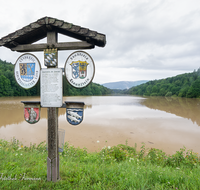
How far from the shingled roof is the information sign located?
0.85 metres

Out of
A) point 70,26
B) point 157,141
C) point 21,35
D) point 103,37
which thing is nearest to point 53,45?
point 70,26

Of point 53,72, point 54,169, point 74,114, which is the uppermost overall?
point 53,72

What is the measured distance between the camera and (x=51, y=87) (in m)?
2.66

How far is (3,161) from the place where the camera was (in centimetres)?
328

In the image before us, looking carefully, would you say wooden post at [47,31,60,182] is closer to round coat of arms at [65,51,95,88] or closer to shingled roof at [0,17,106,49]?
shingled roof at [0,17,106,49]

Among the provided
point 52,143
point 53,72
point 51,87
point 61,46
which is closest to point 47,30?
point 61,46

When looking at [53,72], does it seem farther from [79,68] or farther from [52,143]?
[52,143]

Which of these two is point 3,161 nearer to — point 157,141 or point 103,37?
point 103,37

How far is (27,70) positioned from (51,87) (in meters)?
0.67

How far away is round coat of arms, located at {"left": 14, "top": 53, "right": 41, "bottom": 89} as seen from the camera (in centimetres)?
276

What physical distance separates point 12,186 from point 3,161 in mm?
1243

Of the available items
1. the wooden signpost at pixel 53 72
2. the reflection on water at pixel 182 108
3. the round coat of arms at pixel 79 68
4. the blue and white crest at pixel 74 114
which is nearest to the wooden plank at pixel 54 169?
the wooden signpost at pixel 53 72

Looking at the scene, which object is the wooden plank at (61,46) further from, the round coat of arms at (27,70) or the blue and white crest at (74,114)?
the blue and white crest at (74,114)

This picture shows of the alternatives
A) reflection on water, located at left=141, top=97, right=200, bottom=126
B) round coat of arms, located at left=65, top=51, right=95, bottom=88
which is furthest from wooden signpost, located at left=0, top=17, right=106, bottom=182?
reflection on water, located at left=141, top=97, right=200, bottom=126
